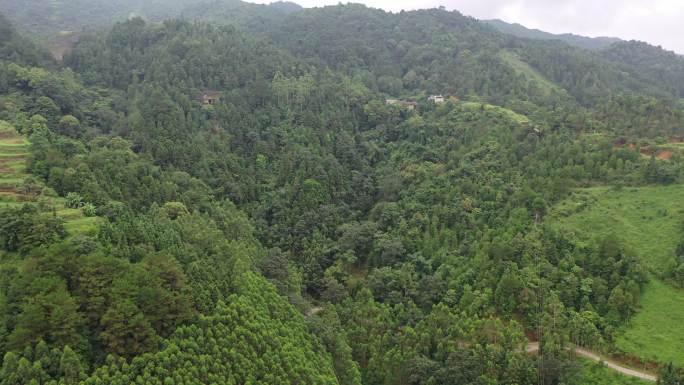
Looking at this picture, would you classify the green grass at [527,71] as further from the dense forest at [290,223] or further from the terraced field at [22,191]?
the terraced field at [22,191]

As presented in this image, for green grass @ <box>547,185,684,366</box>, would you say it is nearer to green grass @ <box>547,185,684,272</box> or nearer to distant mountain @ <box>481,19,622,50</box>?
green grass @ <box>547,185,684,272</box>

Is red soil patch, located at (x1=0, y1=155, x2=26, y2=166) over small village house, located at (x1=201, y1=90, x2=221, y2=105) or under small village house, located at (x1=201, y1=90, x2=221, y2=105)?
over

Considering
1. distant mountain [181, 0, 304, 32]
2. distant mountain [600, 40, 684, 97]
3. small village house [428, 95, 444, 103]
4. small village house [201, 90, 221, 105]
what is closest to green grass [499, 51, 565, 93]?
small village house [428, 95, 444, 103]

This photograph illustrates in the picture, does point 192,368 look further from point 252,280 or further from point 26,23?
point 26,23

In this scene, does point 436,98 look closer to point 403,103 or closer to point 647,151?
point 403,103

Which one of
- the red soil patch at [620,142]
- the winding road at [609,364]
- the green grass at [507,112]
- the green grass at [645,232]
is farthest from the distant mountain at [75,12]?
the winding road at [609,364]

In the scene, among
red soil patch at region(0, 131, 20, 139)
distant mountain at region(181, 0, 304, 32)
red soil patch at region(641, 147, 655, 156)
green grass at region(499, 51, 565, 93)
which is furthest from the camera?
distant mountain at region(181, 0, 304, 32)

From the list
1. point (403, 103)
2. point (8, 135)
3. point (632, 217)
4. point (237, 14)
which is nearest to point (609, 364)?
point (632, 217)
